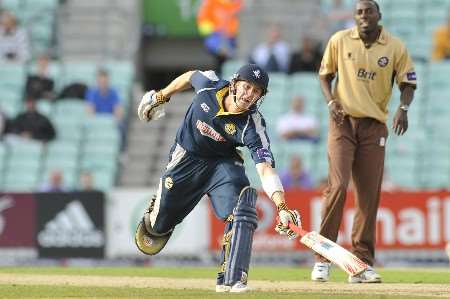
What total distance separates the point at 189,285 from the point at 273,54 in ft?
31.0

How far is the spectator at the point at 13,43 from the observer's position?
2027 cm

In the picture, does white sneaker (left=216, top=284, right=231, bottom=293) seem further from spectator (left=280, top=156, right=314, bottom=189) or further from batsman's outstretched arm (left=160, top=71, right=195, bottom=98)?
spectator (left=280, top=156, right=314, bottom=189)

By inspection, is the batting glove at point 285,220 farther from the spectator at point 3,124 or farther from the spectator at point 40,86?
the spectator at point 40,86

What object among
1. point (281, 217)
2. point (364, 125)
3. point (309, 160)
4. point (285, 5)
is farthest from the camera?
point (285, 5)

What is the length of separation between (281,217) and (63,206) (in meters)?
7.88

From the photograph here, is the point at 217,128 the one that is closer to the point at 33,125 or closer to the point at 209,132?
the point at 209,132

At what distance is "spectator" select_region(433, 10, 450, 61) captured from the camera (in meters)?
18.7

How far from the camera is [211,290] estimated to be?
9.52 meters

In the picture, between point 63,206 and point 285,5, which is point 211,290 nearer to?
point 63,206

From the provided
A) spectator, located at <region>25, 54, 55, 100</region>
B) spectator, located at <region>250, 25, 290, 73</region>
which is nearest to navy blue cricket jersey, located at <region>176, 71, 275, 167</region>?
spectator, located at <region>250, 25, 290, 73</region>

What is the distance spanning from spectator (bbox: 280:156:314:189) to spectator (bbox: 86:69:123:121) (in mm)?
3145

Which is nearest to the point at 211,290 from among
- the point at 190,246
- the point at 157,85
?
the point at 190,246

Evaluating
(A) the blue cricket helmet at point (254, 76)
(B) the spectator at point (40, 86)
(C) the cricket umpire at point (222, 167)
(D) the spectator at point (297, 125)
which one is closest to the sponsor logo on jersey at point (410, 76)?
(C) the cricket umpire at point (222, 167)

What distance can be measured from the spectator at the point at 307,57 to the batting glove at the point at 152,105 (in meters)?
8.86
